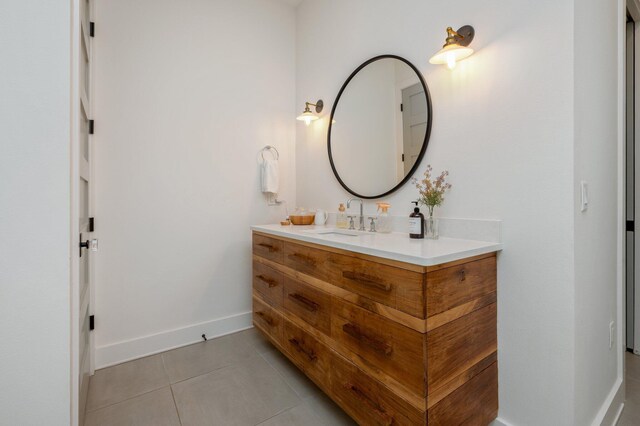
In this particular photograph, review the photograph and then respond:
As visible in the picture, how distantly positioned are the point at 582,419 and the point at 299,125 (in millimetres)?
2590

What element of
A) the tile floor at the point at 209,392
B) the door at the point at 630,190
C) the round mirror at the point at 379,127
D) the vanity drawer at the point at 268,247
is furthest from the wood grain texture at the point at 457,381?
the door at the point at 630,190

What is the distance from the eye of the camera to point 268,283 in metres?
1.99

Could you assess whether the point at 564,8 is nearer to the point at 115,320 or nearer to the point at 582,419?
the point at 582,419

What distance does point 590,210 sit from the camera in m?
1.25

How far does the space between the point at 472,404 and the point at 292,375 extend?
1042 millimetres

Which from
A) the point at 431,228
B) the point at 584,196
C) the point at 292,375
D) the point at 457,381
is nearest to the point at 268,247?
the point at 292,375

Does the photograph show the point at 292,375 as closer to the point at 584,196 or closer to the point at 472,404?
the point at 472,404

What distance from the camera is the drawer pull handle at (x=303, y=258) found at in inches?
60.8

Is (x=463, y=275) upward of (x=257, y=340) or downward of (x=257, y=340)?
upward

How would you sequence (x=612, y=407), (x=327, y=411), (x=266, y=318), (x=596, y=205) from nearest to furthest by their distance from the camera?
(x=596, y=205)
(x=612, y=407)
(x=327, y=411)
(x=266, y=318)

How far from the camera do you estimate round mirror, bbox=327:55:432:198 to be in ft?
5.46

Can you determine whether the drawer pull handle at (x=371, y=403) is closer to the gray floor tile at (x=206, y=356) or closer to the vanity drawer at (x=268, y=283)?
the vanity drawer at (x=268, y=283)

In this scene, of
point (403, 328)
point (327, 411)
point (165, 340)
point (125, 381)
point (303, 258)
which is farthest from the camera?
point (165, 340)

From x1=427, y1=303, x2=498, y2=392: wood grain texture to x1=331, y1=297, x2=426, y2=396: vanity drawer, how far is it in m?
0.04
